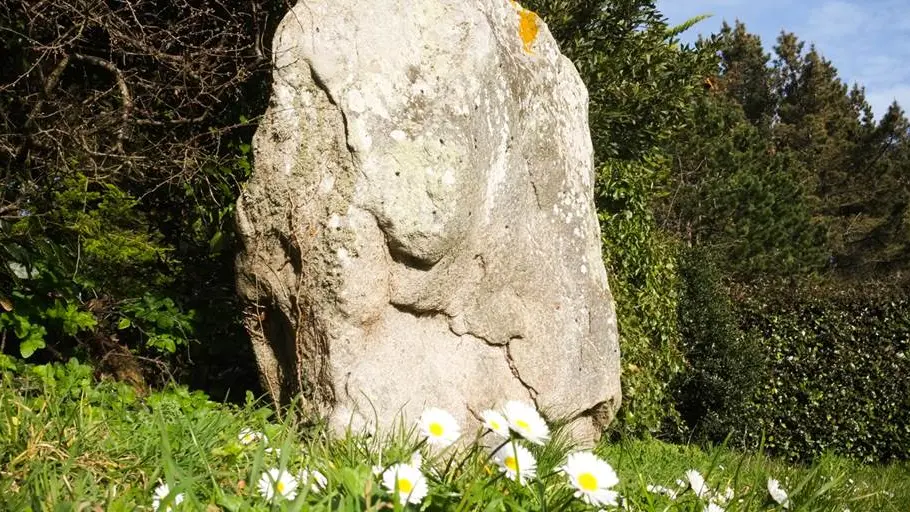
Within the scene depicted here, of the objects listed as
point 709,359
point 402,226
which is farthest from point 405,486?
point 709,359

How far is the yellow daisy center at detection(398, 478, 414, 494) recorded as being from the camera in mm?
1744

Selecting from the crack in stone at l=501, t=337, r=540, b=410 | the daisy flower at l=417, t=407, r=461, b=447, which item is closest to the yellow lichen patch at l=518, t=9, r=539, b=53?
the crack in stone at l=501, t=337, r=540, b=410

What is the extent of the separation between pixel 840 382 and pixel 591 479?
7.74 m

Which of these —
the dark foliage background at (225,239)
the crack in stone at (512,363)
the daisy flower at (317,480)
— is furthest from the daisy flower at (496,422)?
the crack in stone at (512,363)

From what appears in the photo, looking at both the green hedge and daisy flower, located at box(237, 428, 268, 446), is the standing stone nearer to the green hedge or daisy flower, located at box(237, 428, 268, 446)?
daisy flower, located at box(237, 428, 268, 446)

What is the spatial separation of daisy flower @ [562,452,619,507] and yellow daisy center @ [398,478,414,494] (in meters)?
0.37

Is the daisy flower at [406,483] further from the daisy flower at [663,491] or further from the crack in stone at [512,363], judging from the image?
the crack in stone at [512,363]

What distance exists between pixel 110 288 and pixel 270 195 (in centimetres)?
162

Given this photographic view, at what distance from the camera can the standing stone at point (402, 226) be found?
127 inches

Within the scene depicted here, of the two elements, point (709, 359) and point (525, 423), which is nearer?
point (525, 423)

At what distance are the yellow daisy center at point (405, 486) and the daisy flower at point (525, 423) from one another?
0.27m

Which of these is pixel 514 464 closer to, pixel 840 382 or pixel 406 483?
pixel 406 483

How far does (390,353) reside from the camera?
11.0 ft

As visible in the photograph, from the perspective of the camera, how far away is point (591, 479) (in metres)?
1.75
